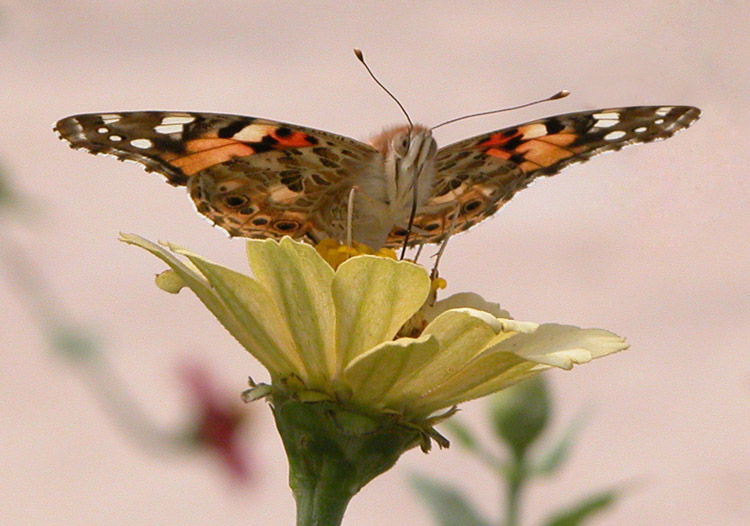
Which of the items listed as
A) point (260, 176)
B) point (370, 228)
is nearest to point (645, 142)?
point (370, 228)

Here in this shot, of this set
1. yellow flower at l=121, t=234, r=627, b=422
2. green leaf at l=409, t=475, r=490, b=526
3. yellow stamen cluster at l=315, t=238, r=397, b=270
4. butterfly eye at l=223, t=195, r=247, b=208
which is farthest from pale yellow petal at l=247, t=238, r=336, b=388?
butterfly eye at l=223, t=195, r=247, b=208

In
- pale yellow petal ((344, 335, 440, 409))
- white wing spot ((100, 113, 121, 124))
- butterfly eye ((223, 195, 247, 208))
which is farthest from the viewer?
butterfly eye ((223, 195, 247, 208))

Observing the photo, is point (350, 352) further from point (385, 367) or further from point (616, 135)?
point (616, 135)

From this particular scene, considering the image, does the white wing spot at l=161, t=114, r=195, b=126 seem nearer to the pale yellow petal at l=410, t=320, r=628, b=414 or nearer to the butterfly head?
the butterfly head

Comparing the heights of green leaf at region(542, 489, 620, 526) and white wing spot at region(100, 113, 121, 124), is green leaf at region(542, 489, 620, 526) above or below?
below

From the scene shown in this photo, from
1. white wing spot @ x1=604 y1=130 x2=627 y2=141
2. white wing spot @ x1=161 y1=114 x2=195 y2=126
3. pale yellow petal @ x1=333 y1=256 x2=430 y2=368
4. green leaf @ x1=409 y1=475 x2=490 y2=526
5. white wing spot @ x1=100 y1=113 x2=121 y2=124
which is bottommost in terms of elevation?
green leaf @ x1=409 y1=475 x2=490 y2=526

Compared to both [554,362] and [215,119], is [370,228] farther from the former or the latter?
[554,362]

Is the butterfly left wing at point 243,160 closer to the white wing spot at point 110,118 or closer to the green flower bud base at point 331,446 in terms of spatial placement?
the white wing spot at point 110,118

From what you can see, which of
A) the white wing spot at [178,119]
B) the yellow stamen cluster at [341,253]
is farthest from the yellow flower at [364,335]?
the white wing spot at [178,119]

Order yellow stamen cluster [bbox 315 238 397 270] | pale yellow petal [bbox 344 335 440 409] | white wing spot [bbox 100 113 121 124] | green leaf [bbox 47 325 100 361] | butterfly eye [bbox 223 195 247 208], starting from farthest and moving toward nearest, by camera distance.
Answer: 1. green leaf [bbox 47 325 100 361]
2. butterfly eye [bbox 223 195 247 208]
3. white wing spot [bbox 100 113 121 124]
4. yellow stamen cluster [bbox 315 238 397 270]
5. pale yellow petal [bbox 344 335 440 409]
